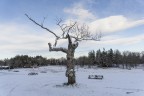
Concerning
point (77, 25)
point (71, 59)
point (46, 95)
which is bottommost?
point (46, 95)

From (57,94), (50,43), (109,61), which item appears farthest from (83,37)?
(109,61)

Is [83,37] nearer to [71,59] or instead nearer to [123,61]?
[71,59]

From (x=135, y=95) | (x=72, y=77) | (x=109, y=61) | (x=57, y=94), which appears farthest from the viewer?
(x=109, y=61)

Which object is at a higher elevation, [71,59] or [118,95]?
[71,59]

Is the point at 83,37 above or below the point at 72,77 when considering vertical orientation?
above

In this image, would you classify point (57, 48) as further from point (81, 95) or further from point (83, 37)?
point (81, 95)

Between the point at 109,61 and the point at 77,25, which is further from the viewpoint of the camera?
the point at 109,61

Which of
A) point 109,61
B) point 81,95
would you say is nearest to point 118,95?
point 81,95

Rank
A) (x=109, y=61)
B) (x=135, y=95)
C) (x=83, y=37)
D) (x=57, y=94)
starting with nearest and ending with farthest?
1. (x=135, y=95)
2. (x=57, y=94)
3. (x=83, y=37)
4. (x=109, y=61)

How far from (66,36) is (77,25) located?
288cm

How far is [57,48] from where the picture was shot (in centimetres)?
3444

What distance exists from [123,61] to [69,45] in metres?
158

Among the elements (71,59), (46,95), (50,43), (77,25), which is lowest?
(46,95)

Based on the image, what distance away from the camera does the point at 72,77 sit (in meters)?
33.2
